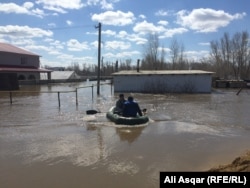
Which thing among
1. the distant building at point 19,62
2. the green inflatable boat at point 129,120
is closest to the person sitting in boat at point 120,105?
the green inflatable boat at point 129,120

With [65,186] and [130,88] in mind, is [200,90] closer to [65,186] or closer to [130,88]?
[130,88]

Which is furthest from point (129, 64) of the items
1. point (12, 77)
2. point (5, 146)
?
point (5, 146)

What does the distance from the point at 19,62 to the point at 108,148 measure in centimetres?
5239

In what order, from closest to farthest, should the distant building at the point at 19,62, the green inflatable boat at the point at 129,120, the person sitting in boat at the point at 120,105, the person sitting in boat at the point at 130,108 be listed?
the green inflatable boat at the point at 129,120
the person sitting in boat at the point at 130,108
the person sitting in boat at the point at 120,105
the distant building at the point at 19,62

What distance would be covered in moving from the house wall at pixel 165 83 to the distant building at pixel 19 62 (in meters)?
20.3

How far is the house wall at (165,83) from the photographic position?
38.7 meters

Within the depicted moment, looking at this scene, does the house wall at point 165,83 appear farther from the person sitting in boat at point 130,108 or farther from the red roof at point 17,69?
the person sitting in boat at point 130,108

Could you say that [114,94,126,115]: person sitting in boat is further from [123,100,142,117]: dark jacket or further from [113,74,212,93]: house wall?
[113,74,212,93]: house wall

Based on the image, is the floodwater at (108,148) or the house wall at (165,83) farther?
the house wall at (165,83)

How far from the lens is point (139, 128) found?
599 inches

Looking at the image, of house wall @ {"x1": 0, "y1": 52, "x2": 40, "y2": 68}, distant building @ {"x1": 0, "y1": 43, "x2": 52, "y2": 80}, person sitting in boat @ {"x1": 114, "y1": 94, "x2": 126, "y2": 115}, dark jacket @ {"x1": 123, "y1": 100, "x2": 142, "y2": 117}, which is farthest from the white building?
house wall @ {"x1": 0, "y1": 52, "x2": 40, "y2": 68}

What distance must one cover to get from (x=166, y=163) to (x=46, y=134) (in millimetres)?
6306

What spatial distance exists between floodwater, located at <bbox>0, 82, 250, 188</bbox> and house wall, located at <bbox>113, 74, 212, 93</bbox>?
19.6m

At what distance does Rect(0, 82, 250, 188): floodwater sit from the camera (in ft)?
28.4
